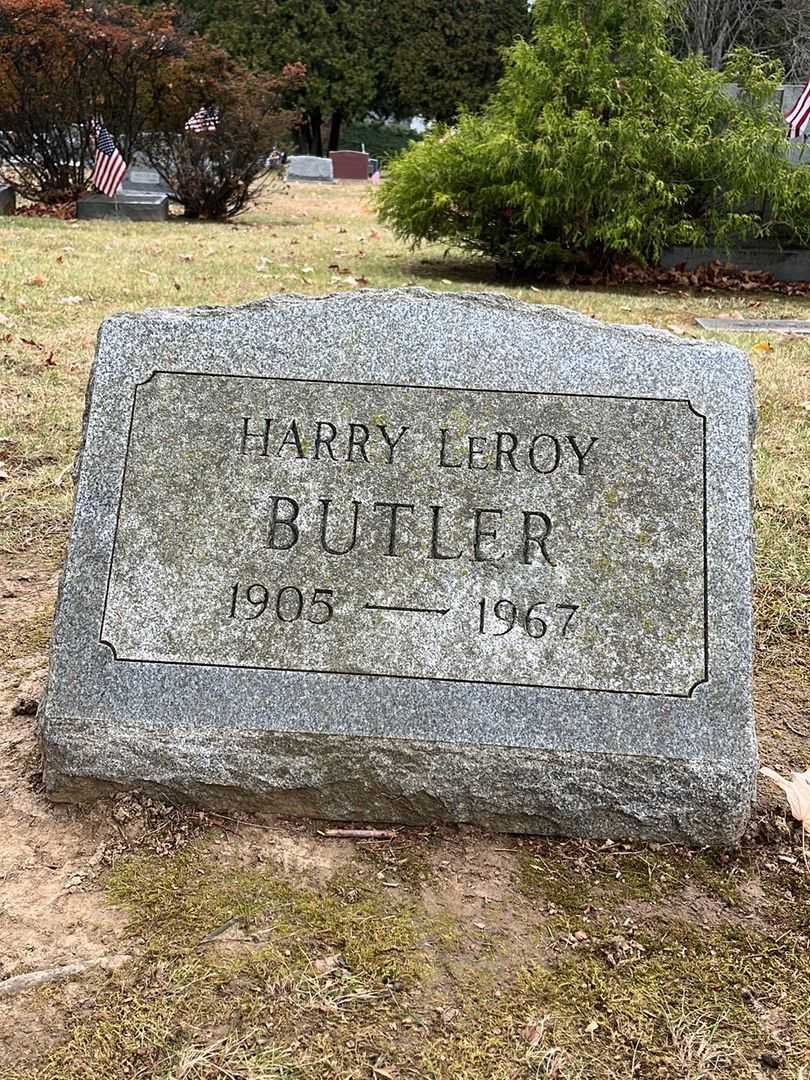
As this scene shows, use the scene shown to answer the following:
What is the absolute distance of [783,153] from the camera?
29.8 feet

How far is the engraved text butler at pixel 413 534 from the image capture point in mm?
2168

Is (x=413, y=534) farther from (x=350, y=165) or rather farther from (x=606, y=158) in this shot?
(x=350, y=165)

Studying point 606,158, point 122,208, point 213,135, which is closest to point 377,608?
point 606,158

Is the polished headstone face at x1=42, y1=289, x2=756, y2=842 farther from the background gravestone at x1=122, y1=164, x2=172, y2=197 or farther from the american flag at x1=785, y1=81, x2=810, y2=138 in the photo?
the background gravestone at x1=122, y1=164, x2=172, y2=197

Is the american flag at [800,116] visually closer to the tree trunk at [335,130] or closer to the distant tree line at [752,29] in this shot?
the distant tree line at [752,29]

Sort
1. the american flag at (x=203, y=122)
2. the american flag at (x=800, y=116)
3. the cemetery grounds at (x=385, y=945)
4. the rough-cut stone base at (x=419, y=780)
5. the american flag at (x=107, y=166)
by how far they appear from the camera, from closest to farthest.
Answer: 1. the cemetery grounds at (x=385, y=945)
2. the rough-cut stone base at (x=419, y=780)
3. the american flag at (x=800, y=116)
4. the american flag at (x=107, y=166)
5. the american flag at (x=203, y=122)

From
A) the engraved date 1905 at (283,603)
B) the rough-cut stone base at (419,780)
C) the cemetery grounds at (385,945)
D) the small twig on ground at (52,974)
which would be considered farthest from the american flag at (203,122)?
the small twig on ground at (52,974)

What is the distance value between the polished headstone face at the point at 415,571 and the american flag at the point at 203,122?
12923 millimetres

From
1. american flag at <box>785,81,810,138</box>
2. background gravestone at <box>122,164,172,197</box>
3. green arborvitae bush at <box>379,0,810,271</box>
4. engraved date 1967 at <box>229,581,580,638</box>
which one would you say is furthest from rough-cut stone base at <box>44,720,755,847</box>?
background gravestone at <box>122,164,172,197</box>

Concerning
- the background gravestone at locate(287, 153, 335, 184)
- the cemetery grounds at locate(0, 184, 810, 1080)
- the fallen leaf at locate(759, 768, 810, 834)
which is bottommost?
the cemetery grounds at locate(0, 184, 810, 1080)

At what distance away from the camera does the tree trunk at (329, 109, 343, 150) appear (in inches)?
1396

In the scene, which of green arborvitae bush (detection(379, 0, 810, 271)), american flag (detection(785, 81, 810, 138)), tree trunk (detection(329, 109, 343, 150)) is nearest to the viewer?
green arborvitae bush (detection(379, 0, 810, 271))

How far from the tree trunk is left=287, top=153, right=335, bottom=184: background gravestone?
8.34 meters

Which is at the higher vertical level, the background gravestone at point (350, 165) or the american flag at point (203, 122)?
the background gravestone at point (350, 165)
